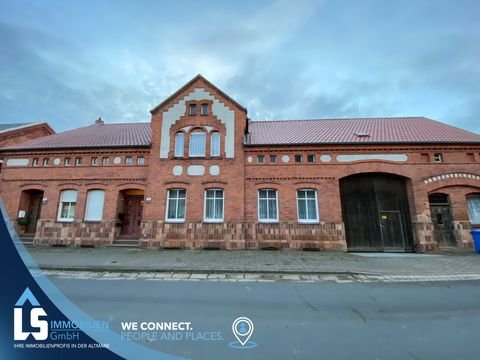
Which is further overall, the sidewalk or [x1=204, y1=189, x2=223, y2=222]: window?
[x1=204, y1=189, x2=223, y2=222]: window

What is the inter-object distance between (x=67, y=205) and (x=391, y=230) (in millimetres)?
19464

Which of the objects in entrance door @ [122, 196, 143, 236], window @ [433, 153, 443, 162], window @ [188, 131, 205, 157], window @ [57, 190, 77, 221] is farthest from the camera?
entrance door @ [122, 196, 143, 236]

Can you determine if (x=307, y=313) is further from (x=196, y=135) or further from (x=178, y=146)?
(x=178, y=146)

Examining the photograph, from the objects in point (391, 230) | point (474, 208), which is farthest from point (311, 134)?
point (474, 208)

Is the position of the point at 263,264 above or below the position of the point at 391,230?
below

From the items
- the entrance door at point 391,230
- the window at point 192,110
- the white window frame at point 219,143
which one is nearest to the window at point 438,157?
the entrance door at point 391,230

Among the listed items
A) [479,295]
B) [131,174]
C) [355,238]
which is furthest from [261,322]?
[131,174]

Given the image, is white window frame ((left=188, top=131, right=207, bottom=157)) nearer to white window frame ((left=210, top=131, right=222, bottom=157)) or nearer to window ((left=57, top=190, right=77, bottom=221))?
white window frame ((left=210, top=131, right=222, bottom=157))

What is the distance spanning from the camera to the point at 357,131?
14.7m

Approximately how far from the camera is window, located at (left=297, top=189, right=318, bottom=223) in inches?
484

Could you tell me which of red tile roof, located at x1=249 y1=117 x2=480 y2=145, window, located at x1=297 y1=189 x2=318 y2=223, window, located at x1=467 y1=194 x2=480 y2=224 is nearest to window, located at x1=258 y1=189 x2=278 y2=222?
window, located at x1=297 y1=189 x2=318 y2=223

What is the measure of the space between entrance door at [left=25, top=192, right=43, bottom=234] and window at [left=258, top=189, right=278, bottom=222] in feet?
47.4

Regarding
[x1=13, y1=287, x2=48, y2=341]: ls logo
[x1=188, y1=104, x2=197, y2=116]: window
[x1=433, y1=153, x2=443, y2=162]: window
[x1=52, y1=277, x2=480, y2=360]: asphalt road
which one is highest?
[x1=188, y1=104, x2=197, y2=116]: window

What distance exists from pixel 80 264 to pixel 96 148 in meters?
8.19
